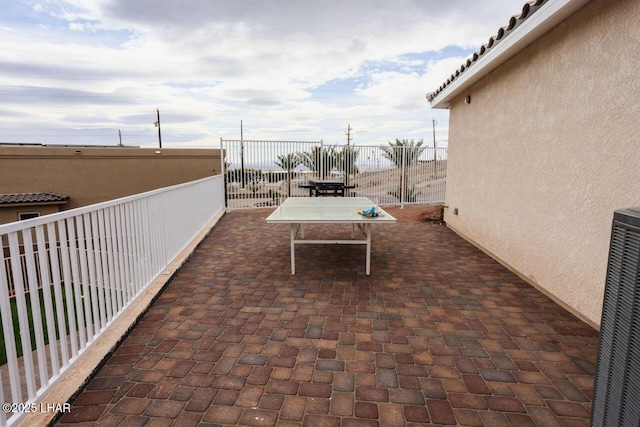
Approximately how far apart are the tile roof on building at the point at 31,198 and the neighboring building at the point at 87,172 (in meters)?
0.04

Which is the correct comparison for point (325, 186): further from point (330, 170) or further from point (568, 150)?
point (568, 150)

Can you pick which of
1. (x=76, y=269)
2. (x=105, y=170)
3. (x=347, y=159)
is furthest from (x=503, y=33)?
(x=105, y=170)

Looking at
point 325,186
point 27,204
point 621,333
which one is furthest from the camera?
point 27,204

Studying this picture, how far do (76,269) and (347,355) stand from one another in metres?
2.03

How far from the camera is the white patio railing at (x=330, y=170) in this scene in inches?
394

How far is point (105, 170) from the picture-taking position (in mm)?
17734

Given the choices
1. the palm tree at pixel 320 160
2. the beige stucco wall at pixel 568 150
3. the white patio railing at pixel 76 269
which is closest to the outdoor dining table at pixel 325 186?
the palm tree at pixel 320 160

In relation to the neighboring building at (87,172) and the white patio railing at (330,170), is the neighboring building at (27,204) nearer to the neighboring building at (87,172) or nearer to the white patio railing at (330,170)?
the neighboring building at (87,172)

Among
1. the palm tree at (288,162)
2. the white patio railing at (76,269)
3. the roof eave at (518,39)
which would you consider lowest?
the white patio railing at (76,269)

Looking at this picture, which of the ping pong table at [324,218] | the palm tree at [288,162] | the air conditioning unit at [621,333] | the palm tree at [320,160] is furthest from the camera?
the palm tree at [320,160]

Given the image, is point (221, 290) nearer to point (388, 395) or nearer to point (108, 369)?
point (108, 369)

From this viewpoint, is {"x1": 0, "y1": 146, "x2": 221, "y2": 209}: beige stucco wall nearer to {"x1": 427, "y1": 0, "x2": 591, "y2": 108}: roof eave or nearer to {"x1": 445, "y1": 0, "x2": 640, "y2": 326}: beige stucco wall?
{"x1": 427, "y1": 0, "x2": 591, "y2": 108}: roof eave

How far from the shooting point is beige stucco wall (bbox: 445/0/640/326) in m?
2.77

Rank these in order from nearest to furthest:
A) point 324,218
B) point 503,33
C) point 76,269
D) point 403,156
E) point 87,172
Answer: point 76,269, point 503,33, point 324,218, point 403,156, point 87,172
